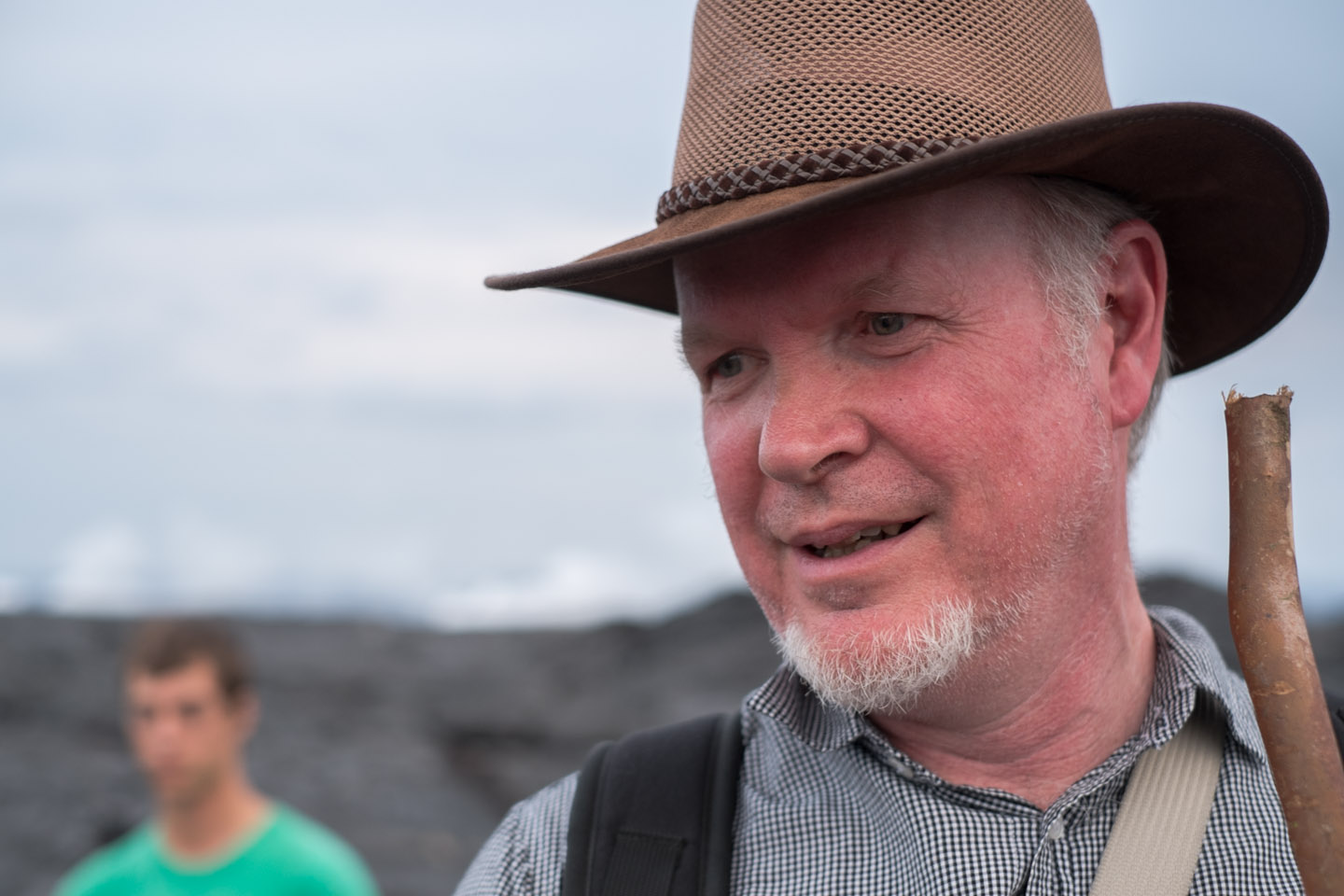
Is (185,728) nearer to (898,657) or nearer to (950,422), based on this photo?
(898,657)

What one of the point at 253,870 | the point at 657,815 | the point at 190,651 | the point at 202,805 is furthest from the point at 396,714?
the point at 657,815

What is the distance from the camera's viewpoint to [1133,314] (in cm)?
203

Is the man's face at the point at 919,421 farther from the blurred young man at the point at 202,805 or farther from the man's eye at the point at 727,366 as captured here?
the blurred young man at the point at 202,805

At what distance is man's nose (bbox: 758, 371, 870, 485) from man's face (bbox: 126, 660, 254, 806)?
125 inches

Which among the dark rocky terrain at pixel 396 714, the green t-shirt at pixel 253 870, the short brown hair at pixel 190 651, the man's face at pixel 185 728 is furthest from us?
the dark rocky terrain at pixel 396 714

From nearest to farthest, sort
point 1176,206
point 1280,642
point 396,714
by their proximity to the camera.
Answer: point 1280,642
point 1176,206
point 396,714

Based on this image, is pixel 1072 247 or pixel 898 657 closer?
pixel 898 657

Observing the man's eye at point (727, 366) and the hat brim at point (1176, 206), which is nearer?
the hat brim at point (1176, 206)

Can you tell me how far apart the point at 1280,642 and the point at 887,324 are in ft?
2.21

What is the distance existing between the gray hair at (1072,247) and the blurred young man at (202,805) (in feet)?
9.96

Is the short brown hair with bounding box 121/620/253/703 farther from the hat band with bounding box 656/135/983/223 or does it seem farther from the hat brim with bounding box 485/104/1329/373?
the hat band with bounding box 656/135/983/223

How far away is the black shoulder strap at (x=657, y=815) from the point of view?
1.86 m

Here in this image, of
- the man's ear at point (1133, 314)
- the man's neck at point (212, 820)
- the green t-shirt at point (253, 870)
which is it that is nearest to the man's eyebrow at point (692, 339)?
the man's ear at point (1133, 314)

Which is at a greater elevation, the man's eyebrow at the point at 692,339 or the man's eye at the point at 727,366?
the man's eyebrow at the point at 692,339
